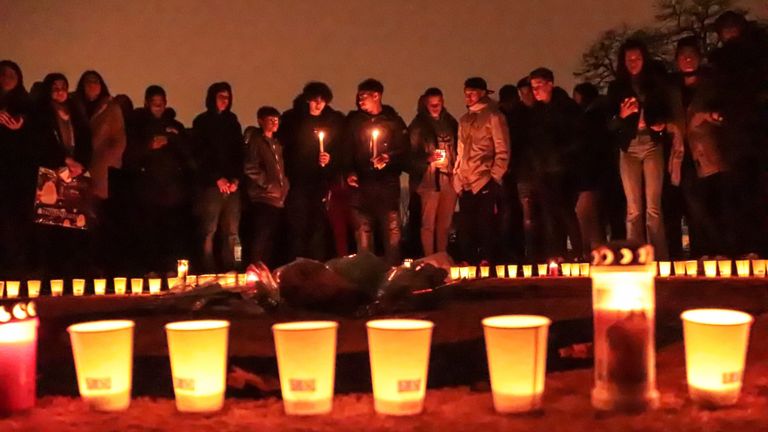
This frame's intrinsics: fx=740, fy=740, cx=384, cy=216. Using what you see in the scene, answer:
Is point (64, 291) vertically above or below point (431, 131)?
below

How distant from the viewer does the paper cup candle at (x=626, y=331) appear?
1858 mm

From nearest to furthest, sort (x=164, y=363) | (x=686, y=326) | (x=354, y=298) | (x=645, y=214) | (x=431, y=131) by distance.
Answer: (x=686, y=326) → (x=164, y=363) → (x=354, y=298) → (x=645, y=214) → (x=431, y=131)

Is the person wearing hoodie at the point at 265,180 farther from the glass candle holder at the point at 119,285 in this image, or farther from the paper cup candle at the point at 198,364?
the paper cup candle at the point at 198,364

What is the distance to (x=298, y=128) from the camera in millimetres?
5941

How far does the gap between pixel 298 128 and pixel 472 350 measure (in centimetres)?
376

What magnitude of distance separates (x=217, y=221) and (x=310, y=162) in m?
0.86

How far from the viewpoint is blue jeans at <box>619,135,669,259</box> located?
4.98 meters

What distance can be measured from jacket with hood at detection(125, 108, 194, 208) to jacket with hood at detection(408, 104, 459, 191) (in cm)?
185

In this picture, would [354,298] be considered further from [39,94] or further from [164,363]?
[39,94]

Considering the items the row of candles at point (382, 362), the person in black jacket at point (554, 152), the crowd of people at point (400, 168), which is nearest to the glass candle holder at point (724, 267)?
the crowd of people at point (400, 168)

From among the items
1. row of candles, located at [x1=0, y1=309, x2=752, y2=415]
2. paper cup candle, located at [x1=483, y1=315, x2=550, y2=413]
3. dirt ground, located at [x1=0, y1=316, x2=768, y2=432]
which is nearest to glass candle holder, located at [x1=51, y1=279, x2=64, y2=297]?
dirt ground, located at [x1=0, y1=316, x2=768, y2=432]

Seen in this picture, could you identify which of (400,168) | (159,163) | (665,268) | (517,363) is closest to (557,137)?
(400,168)

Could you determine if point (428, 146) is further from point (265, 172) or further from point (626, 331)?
point (626, 331)

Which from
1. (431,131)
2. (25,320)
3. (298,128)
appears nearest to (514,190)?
(431,131)
